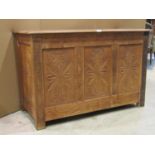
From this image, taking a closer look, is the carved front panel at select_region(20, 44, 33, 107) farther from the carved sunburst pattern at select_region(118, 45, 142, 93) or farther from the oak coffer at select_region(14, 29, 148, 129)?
the carved sunburst pattern at select_region(118, 45, 142, 93)

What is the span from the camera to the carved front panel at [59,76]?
1.99 m

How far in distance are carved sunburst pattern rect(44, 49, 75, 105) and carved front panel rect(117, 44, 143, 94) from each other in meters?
0.53

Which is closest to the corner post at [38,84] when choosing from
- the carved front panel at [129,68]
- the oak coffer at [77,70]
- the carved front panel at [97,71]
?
the oak coffer at [77,70]

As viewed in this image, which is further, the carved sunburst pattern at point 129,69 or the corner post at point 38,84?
the carved sunburst pattern at point 129,69

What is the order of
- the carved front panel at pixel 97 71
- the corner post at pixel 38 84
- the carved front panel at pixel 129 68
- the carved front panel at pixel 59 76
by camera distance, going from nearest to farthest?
the corner post at pixel 38 84
the carved front panel at pixel 59 76
the carved front panel at pixel 97 71
the carved front panel at pixel 129 68

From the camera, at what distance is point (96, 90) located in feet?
7.47

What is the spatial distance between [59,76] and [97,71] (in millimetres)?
396

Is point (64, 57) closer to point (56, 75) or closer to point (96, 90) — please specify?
point (56, 75)

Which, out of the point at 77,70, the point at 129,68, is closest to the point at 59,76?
the point at 77,70

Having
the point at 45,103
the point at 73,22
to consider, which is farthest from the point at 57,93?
the point at 73,22

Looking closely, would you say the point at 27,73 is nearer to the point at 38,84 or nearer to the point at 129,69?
the point at 38,84

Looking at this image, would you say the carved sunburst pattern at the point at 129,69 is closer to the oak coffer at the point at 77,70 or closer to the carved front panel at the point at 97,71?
the oak coffer at the point at 77,70

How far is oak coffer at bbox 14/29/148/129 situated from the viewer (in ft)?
6.48

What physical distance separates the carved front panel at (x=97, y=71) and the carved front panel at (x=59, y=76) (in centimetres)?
14
